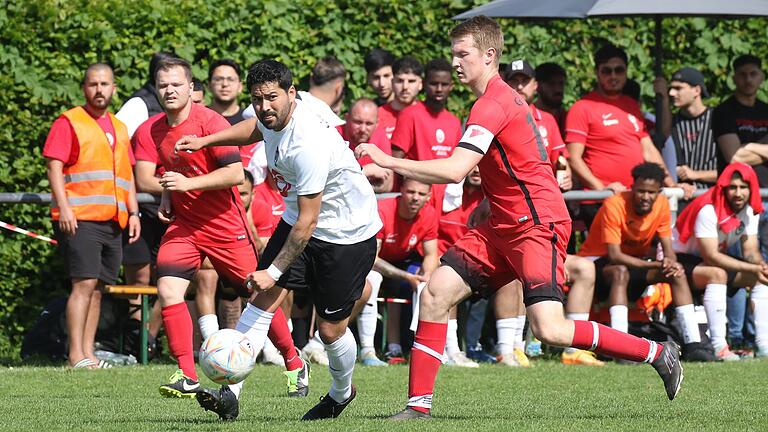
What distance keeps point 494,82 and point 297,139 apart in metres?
1.12

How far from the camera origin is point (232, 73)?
11.1m

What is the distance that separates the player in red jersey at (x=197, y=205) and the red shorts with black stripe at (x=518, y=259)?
173cm

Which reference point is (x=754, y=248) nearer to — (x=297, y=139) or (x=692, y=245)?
(x=692, y=245)

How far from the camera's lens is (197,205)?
28.2ft

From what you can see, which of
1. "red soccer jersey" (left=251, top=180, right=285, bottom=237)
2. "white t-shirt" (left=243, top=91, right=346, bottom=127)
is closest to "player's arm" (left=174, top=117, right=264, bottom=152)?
"white t-shirt" (left=243, top=91, right=346, bottom=127)

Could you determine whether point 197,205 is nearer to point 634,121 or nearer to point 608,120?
point 608,120

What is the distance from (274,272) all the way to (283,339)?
182cm

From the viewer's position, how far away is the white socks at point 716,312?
37.4 feet

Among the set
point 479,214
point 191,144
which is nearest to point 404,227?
point 479,214

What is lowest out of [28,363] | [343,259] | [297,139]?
[28,363]

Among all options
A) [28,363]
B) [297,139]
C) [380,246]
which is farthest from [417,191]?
[297,139]

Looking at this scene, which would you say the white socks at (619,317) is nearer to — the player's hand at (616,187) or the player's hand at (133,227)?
the player's hand at (616,187)

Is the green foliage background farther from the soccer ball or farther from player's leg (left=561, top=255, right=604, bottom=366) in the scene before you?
the soccer ball

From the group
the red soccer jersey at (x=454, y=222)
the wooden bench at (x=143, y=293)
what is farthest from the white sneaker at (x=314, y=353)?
the red soccer jersey at (x=454, y=222)
